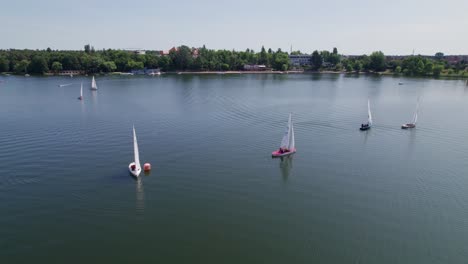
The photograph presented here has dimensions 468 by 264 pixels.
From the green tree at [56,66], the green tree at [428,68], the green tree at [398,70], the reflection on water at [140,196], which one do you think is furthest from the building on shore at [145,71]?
the reflection on water at [140,196]

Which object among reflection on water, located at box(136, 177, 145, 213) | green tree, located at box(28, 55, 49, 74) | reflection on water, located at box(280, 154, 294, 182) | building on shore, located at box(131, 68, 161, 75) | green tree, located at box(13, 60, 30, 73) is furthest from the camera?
building on shore, located at box(131, 68, 161, 75)

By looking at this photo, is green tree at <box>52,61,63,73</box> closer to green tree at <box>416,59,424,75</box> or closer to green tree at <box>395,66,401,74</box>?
green tree at <box>395,66,401,74</box>

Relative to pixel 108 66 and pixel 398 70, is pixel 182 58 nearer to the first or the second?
pixel 108 66

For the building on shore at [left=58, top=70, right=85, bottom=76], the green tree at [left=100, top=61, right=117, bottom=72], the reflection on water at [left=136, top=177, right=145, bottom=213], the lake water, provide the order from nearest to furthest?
1. the lake water
2. the reflection on water at [left=136, top=177, right=145, bottom=213]
3. the building on shore at [left=58, top=70, right=85, bottom=76]
4. the green tree at [left=100, top=61, right=117, bottom=72]

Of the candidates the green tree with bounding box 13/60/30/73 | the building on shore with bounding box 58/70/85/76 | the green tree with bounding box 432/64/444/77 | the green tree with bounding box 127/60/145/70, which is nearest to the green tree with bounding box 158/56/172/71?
the green tree with bounding box 127/60/145/70

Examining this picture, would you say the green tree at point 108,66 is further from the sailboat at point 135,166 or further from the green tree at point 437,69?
the green tree at point 437,69

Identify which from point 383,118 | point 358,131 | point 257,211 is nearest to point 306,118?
point 358,131
